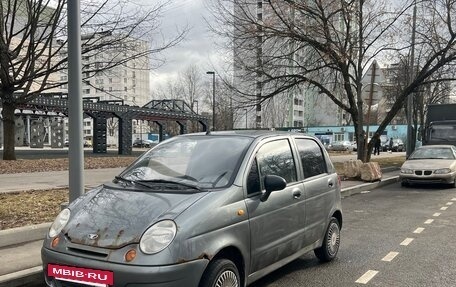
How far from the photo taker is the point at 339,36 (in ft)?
66.6

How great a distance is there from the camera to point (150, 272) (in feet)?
11.8

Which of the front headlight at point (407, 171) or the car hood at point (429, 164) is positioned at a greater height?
the car hood at point (429, 164)

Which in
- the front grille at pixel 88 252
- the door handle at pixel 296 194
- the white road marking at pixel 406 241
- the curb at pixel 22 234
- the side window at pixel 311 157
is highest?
the side window at pixel 311 157

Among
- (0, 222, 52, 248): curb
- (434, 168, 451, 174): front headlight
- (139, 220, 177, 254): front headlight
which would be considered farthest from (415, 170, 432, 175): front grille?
(139, 220, 177, 254): front headlight

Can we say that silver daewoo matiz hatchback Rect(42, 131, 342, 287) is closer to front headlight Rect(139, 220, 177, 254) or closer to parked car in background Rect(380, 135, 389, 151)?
front headlight Rect(139, 220, 177, 254)

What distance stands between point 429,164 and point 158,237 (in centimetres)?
1441

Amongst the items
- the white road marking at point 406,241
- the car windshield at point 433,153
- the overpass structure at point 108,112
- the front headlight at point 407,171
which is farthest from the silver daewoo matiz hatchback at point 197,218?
the overpass structure at point 108,112

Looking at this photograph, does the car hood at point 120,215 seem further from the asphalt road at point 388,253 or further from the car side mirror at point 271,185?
the asphalt road at point 388,253

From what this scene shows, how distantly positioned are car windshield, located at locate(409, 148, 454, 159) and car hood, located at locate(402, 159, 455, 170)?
591 mm

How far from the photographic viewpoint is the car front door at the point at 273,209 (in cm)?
466

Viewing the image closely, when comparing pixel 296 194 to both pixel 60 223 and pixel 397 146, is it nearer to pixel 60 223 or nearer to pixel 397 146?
pixel 60 223

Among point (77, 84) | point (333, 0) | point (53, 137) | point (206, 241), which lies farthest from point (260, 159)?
point (53, 137)

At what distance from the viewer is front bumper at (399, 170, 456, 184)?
1563 centimetres

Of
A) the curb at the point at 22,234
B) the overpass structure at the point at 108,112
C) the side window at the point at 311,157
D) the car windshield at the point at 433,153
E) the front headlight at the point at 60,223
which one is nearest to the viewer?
the front headlight at the point at 60,223
